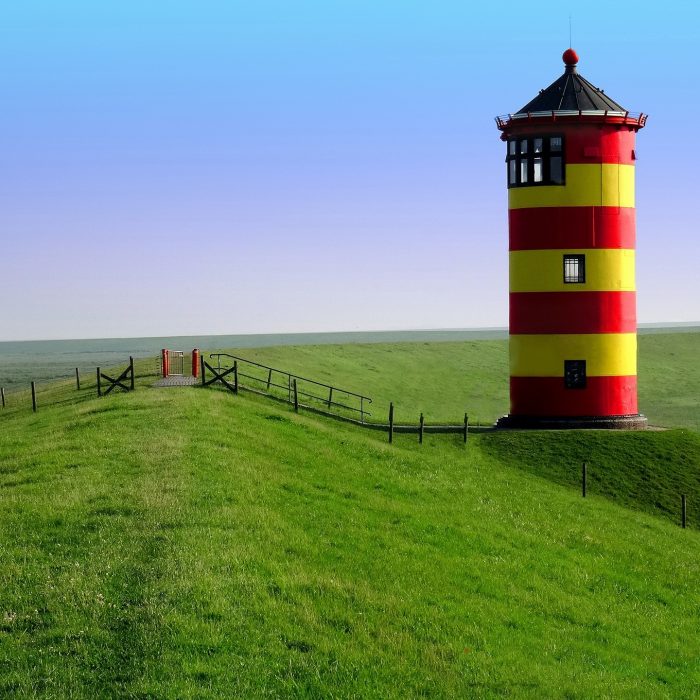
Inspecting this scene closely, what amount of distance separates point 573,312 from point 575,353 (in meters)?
1.74

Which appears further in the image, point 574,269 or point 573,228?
point 574,269

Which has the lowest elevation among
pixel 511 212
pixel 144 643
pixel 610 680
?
pixel 610 680

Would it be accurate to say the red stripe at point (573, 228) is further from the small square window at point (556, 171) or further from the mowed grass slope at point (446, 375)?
the mowed grass slope at point (446, 375)

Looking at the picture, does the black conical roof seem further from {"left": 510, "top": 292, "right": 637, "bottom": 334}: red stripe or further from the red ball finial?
{"left": 510, "top": 292, "right": 637, "bottom": 334}: red stripe

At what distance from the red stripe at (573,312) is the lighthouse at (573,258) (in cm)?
4

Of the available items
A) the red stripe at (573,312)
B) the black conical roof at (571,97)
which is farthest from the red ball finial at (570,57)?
the red stripe at (573,312)

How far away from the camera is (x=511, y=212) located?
43.5 meters

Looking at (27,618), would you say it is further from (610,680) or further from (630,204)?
(630,204)

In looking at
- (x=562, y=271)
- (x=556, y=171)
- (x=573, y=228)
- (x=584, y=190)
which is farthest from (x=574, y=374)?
(x=556, y=171)

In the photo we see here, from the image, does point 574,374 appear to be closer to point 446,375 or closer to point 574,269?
point 574,269

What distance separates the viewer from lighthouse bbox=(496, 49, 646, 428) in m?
42.3

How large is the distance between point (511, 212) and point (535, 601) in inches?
1000

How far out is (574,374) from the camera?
42656 millimetres

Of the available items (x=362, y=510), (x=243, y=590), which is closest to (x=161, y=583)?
(x=243, y=590)
